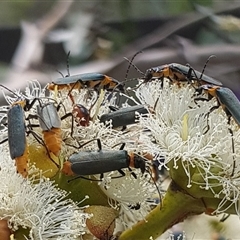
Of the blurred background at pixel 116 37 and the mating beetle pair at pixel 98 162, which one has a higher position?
the mating beetle pair at pixel 98 162

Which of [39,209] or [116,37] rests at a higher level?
[39,209]

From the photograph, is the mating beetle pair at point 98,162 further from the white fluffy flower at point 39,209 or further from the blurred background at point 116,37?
the blurred background at point 116,37

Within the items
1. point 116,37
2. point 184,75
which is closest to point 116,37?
point 116,37

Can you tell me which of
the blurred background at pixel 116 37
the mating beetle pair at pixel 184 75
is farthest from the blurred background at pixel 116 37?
the mating beetle pair at pixel 184 75

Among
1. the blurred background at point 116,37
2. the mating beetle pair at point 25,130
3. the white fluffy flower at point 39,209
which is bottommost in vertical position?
the blurred background at point 116,37

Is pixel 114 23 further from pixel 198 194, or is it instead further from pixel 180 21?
→ pixel 198 194

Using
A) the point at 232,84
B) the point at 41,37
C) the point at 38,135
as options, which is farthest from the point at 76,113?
the point at 41,37

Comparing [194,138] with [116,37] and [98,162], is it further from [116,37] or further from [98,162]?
[116,37]

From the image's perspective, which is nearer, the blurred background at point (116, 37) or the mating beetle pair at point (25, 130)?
the mating beetle pair at point (25, 130)
